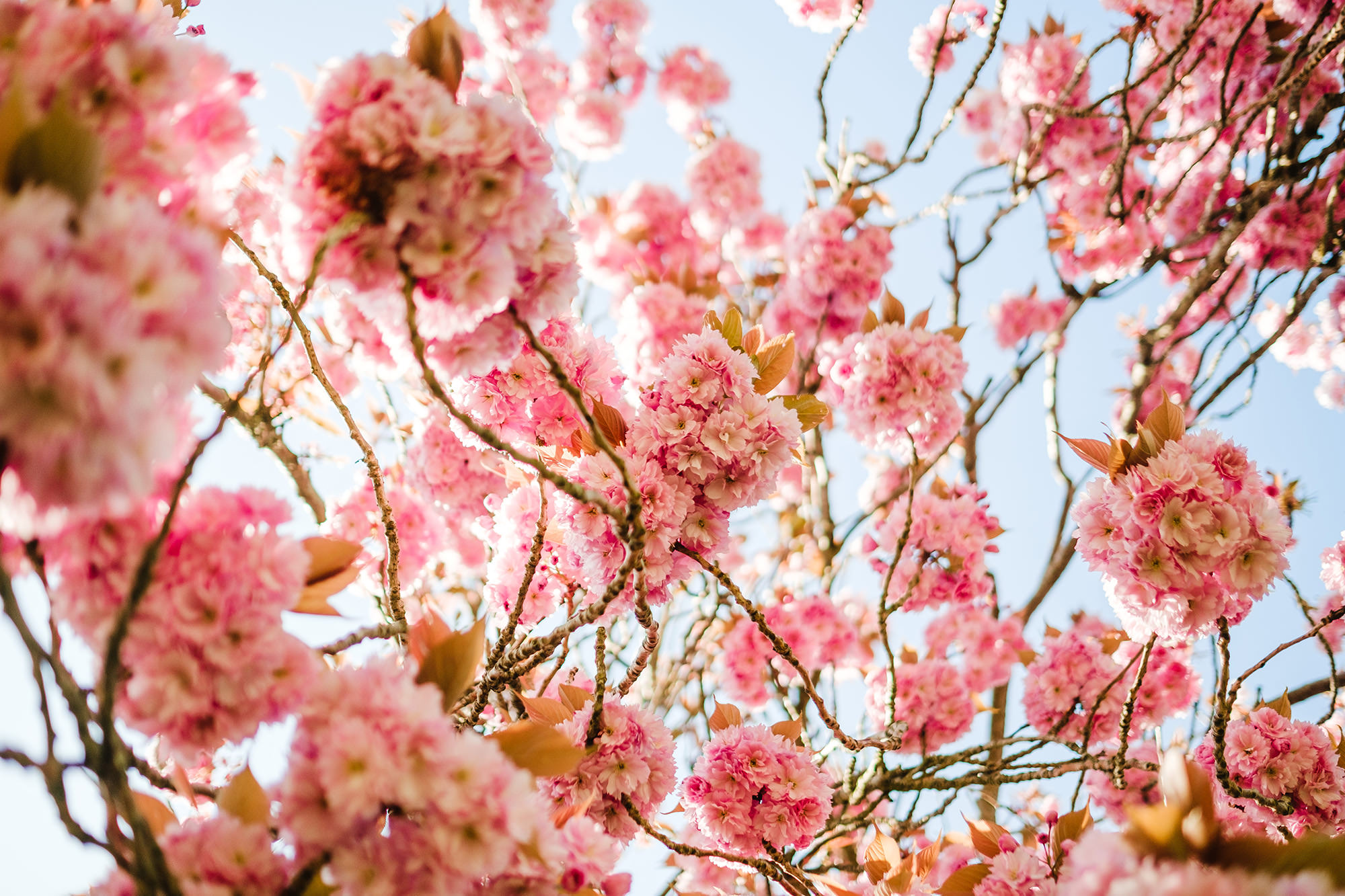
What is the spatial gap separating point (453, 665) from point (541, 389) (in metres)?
0.69

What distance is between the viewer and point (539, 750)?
89 centimetres

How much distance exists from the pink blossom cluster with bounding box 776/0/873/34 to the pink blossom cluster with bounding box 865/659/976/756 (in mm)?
3130

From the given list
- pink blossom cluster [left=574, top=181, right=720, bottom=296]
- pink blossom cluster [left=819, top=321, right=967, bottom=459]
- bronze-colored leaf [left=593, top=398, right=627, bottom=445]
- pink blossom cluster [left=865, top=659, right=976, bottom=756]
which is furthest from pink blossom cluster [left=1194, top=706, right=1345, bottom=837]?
pink blossom cluster [left=574, top=181, right=720, bottom=296]

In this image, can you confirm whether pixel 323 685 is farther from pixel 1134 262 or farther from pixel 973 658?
pixel 1134 262

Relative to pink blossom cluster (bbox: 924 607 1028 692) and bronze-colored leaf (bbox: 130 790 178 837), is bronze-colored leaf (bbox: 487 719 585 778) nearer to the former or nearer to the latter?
bronze-colored leaf (bbox: 130 790 178 837)

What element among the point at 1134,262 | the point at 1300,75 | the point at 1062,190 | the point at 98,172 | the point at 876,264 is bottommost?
the point at 98,172

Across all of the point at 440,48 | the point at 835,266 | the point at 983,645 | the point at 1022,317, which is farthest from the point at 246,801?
the point at 1022,317

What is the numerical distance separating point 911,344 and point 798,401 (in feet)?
2.52

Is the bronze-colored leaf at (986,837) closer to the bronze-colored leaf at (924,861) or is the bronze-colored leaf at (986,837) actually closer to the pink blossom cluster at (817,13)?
the bronze-colored leaf at (924,861)

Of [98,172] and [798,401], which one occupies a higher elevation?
[798,401]

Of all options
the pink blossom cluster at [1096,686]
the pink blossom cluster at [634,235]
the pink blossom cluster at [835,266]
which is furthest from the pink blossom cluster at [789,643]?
the pink blossom cluster at [634,235]

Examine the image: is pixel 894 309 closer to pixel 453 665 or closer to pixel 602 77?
pixel 453 665

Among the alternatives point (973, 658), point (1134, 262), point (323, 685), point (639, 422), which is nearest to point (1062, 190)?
point (1134, 262)

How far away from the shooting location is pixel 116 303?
524 millimetres
